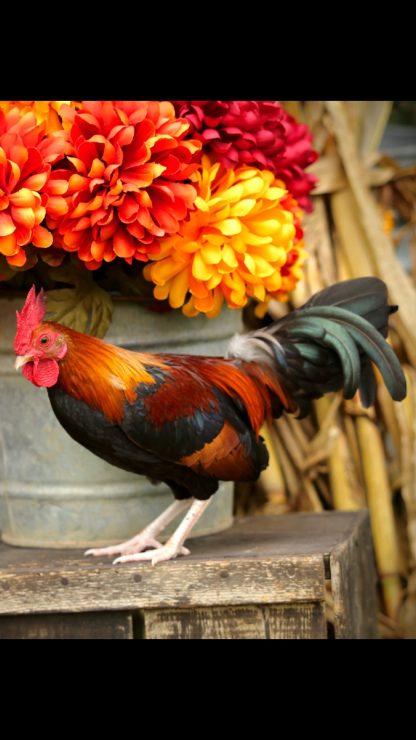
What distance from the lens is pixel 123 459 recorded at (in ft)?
6.01

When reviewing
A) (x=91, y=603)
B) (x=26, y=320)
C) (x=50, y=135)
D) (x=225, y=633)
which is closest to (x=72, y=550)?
(x=91, y=603)

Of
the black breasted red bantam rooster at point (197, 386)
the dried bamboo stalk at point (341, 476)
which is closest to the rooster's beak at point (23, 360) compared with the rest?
the black breasted red bantam rooster at point (197, 386)

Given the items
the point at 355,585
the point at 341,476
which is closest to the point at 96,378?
the point at 355,585

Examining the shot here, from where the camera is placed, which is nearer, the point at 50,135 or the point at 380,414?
the point at 50,135

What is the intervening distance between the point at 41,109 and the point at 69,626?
798 mm

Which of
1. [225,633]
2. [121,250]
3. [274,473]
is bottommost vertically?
[225,633]

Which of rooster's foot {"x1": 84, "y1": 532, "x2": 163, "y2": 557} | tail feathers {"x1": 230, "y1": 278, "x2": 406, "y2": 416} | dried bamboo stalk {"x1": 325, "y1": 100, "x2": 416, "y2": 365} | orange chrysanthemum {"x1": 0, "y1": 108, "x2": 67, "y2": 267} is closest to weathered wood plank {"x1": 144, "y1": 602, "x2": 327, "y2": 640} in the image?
rooster's foot {"x1": 84, "y1": 532, "x2": 163, "y2": 557}

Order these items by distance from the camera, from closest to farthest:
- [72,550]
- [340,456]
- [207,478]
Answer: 1. [207,478]
2. [72,550]
3. [340,456]

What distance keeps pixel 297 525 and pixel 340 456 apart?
36 centimetres

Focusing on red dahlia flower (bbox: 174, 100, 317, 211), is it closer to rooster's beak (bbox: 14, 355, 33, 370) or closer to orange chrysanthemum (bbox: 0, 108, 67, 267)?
orange chrysanthemum (bbox: 0, 108, 67, 267)

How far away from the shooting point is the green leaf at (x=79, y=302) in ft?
6.35

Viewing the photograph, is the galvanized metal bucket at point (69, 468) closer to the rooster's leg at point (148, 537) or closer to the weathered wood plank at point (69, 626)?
the rooster's leg at point (148, 537)

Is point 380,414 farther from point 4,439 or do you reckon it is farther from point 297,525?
point 4,439

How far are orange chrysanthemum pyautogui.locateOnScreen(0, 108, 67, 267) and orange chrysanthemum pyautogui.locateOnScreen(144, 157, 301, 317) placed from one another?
19 centimetres
